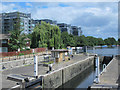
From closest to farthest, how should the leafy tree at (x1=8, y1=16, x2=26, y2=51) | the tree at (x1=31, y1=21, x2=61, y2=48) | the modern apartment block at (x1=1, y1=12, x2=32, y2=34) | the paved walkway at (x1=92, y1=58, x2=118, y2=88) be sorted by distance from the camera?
the paved walkway at (x1=92, y1=58, x2=118, y2=88), the leafy tree at (x1=8, y1=16, x2=26, y2=51), the tree at (x1=31, y1=21, x2=61, y2=48), the modern apartment block at (x1=1, y1=12, x2=32, y2=34)

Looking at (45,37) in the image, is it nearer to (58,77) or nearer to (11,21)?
(58,77)

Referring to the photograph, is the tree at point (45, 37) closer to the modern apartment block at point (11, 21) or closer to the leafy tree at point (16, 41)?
the leafy tree at point (16, 41)

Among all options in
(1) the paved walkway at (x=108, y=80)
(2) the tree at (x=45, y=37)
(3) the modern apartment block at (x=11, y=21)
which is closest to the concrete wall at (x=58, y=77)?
(1) the paved walkway at (x=108, y=80)

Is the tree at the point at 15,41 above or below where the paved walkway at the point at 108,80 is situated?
above

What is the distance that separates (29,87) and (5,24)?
9835 cm

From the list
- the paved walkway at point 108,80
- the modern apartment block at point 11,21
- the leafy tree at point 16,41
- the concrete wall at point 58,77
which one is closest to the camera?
the paved walkway at point 108,80

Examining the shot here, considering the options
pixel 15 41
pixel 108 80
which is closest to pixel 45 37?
pixel 15 41

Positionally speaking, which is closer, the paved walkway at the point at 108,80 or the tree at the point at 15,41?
the paved walkway at the point at 108,80

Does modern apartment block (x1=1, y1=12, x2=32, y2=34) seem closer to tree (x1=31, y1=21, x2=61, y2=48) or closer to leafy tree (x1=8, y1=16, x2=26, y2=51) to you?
tree (x1=31, y1=21, x2=61, y2=48)

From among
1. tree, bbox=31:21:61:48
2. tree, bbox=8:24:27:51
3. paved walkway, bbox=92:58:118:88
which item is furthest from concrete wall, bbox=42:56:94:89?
tree, bbox=31:21:61:48

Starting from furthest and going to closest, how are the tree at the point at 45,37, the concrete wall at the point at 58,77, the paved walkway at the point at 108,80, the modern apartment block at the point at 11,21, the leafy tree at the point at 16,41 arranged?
the modern apartment block at the point at 11,21, the tree at the point at 45,37, the leafy tree at the point at 16,41, the concrete wall at the point at 58,77, the paved walkway at the point at 108,80

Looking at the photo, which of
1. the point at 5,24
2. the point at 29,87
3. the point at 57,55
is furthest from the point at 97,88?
the point at 5,24

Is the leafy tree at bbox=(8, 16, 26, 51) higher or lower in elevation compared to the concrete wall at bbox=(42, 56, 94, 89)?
higher

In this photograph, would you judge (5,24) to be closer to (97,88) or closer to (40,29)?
(40,29)
